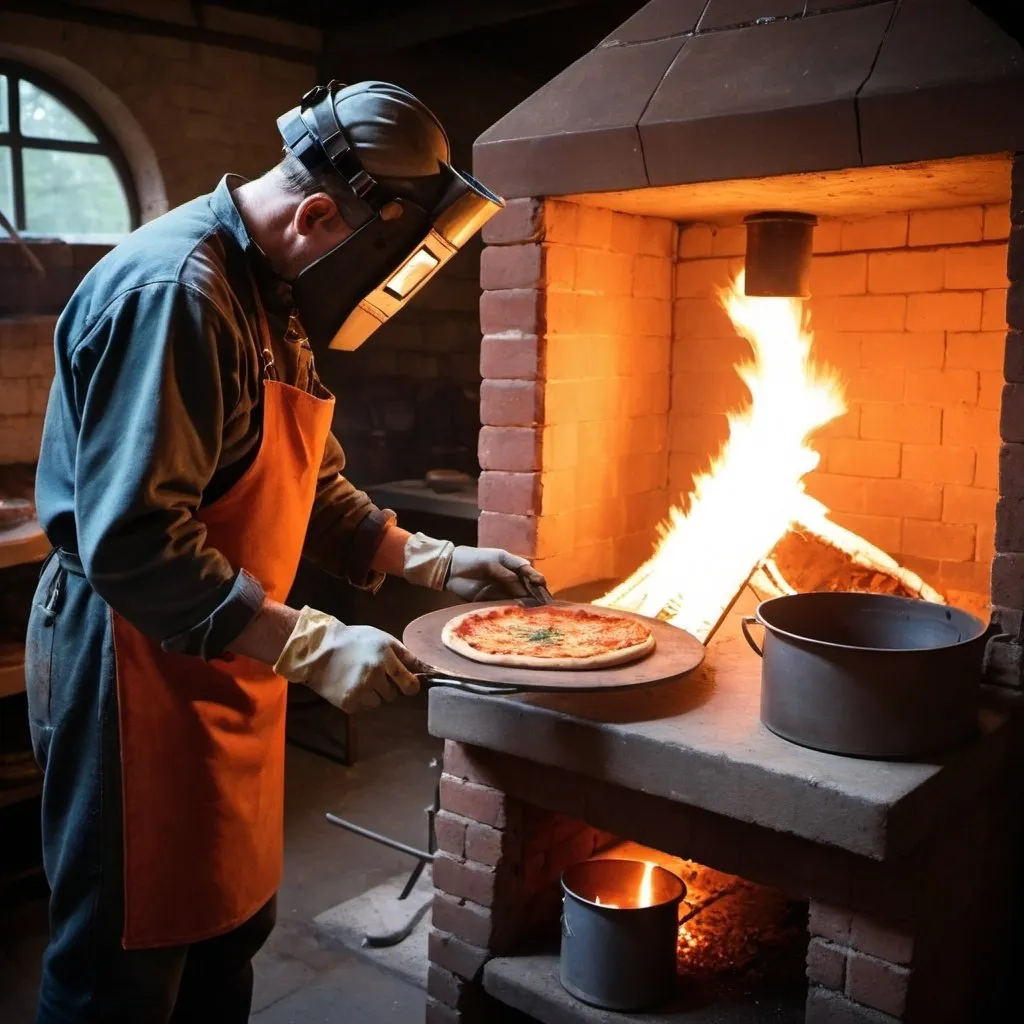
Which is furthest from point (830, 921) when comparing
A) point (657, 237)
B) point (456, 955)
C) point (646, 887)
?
point (657, 237)

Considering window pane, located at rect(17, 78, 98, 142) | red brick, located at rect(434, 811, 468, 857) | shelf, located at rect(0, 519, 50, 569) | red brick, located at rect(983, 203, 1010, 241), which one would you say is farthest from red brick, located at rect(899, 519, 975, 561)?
window pane, located at rect(17, 78, 98, 142)

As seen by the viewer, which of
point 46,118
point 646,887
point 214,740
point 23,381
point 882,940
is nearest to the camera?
point 882,940

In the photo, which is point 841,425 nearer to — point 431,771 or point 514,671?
point 514,671

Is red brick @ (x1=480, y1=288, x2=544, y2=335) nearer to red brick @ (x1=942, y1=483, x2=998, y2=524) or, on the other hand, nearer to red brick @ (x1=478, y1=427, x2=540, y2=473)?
red brick @ (x1=478, y1=427, x2=540, y2=473)

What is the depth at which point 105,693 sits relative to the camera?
198 cm

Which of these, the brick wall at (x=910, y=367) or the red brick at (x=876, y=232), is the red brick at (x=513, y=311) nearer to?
the brick wall at (x=910, y=367)

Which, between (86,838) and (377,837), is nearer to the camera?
(86,838)

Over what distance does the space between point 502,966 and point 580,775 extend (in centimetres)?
52

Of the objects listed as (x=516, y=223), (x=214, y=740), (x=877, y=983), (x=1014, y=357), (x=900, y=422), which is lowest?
(x=877, y=983)

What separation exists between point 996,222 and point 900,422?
0.55 m

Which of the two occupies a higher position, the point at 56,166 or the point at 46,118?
the point at 46,118

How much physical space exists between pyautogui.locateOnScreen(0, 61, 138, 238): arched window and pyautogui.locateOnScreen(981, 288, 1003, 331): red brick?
11.8ft

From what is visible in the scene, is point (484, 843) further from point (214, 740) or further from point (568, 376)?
point (568, 376)

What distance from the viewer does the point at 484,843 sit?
2533 mm
